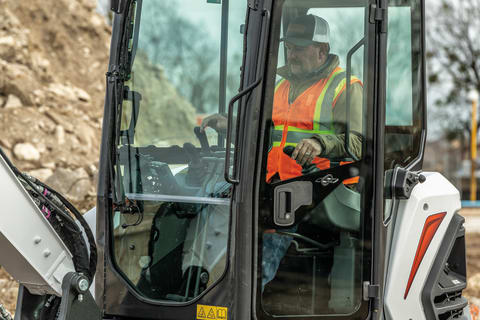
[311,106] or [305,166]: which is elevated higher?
[311,106]

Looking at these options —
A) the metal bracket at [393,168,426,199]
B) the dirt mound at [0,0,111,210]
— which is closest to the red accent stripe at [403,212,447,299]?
the metal bracket at [393,168,426,199]

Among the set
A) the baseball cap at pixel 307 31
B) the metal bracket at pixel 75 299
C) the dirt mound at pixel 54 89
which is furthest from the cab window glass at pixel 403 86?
the dirt mound at pixel 54 89

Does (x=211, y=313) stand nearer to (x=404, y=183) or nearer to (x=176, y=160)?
(x=176, y=160)

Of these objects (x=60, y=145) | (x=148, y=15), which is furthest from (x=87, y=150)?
(x=148, y=15)

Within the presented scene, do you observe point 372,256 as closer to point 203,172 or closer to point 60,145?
point 203,172

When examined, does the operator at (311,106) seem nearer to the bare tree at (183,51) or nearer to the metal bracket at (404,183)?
the bare tree at (183,51)

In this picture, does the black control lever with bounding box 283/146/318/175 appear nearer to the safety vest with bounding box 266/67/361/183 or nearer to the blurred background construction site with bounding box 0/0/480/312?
the safety vest with bounding box 266/67/361/183

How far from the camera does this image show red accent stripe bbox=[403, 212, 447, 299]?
3246 millimetres

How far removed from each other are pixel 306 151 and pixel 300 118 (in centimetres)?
15

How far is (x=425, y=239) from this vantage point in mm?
3318

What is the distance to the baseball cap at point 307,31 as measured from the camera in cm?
291

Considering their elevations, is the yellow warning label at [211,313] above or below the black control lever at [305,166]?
below

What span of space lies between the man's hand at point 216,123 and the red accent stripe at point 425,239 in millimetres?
1136

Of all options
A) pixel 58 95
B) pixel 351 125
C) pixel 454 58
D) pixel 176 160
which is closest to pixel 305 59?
pixel 351 125
